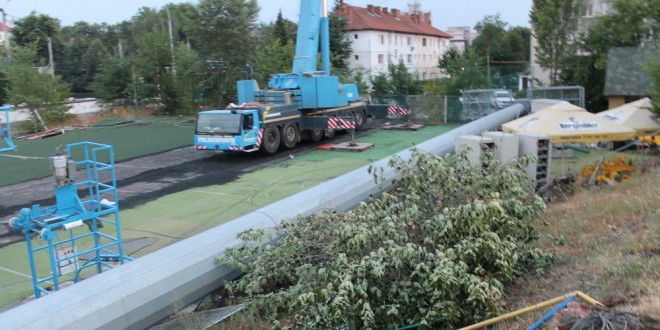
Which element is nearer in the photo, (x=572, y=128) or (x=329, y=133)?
(x=572, y=128)

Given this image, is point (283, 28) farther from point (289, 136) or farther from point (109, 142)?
point (289, 136)

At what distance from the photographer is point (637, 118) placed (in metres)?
14.9

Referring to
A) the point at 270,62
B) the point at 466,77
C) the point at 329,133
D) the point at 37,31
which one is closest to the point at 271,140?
the point at 329,133

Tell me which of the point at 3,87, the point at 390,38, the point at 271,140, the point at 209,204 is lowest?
the point at 209,204

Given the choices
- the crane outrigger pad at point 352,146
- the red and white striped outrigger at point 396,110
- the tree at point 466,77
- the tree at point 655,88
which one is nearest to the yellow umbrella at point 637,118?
the tree at point 655,88

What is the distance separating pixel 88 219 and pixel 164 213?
457 centimetres

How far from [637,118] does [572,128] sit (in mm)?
3347

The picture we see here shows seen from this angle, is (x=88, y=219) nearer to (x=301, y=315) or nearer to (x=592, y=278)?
(x=301, y=315)

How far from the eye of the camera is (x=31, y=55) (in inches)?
1110

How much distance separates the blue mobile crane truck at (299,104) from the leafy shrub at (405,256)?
11521mm

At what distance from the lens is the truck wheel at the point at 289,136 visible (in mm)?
19625

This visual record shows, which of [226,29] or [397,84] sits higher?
[226,29]

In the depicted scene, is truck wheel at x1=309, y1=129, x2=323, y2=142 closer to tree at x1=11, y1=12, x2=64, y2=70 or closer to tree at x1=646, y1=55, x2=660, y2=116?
tree at x1=646, y1=55, x2=660, y2=116

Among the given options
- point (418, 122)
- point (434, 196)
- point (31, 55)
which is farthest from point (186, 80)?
point (434, 196)
